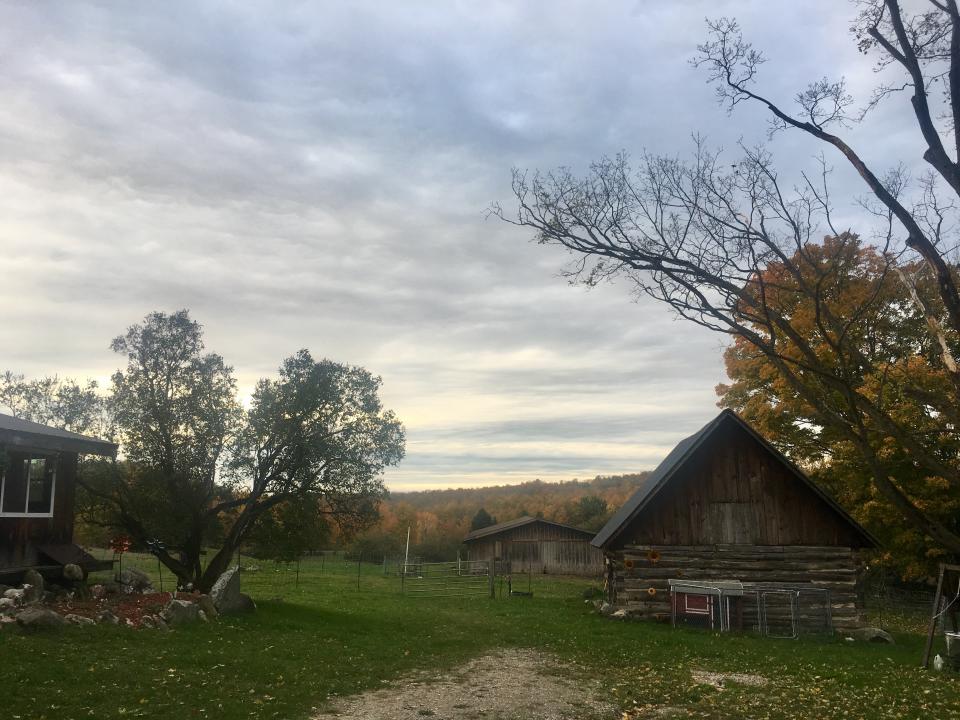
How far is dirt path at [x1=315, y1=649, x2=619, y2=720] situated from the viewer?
11842 mm

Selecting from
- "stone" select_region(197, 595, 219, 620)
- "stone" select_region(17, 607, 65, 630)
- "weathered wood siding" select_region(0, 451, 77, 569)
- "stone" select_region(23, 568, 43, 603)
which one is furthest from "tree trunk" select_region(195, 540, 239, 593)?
"stone" select_region(17, 607, 65, 630)

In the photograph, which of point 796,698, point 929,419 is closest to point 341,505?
point 796,698

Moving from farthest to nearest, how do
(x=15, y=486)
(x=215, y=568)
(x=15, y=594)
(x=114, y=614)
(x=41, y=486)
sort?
(x=215, y=568) < (x=41, y=486) < (x=15, y=486) < (x=15, y=594) < (x=114, y=614)

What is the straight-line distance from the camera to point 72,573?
66.3ft

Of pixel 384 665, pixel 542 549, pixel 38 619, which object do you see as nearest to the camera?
pixel 38 619

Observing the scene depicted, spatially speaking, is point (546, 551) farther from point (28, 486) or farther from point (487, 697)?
point (487, 697)

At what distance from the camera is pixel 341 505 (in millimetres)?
26359

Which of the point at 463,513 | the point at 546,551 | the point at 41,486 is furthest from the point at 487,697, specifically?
the point at 463,513

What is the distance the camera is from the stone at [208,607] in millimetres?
19094

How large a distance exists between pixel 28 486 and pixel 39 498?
0.81 m

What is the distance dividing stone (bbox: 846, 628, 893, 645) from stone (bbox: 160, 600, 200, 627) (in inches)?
776

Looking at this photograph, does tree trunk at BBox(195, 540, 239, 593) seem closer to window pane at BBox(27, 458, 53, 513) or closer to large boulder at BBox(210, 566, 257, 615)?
large boulder at BBox(210, 566, 257, 615)

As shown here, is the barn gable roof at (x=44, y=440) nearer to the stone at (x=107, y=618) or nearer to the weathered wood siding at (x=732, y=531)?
the stone at (x=107, y=618)

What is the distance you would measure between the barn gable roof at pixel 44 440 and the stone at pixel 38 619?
5284 mm
